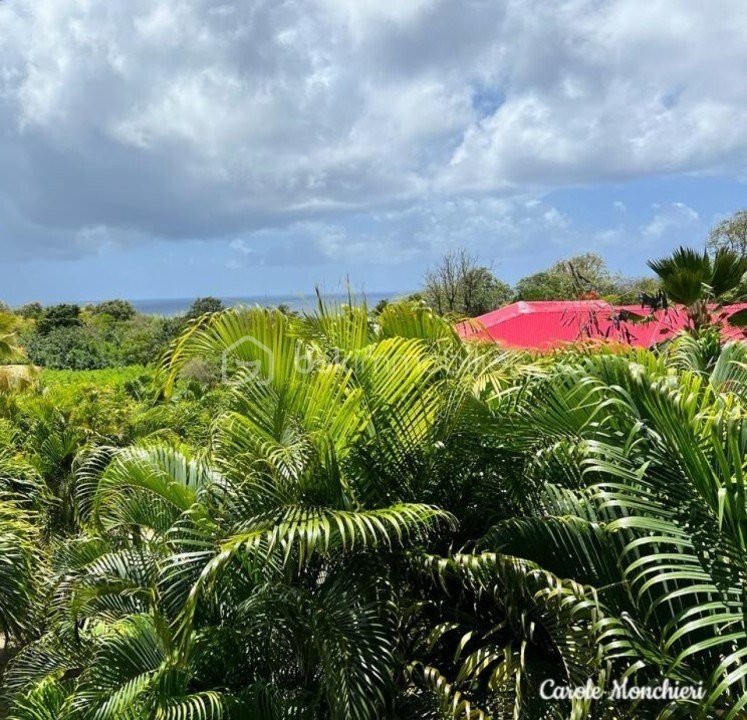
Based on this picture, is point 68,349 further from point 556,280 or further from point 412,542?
point 412,542

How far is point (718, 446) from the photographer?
208 centimetres

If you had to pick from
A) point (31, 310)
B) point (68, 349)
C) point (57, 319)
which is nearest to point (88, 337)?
point (68, 349)

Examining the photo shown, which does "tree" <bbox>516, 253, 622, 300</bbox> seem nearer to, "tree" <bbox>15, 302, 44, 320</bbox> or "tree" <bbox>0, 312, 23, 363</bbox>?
"tree" <bbox>0, 312, 23, 363</bbox>

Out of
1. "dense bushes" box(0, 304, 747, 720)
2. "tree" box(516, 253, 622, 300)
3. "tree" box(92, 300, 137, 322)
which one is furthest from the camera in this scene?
"tree" box(92, 300, 137, 322)

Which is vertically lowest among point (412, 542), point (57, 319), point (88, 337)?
point (412, 542)

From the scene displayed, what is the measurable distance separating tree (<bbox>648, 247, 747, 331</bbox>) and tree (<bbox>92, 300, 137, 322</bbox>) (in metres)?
56.0

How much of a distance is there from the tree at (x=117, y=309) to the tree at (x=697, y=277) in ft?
184

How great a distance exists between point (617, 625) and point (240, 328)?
2.04m

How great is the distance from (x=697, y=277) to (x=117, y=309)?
191ft

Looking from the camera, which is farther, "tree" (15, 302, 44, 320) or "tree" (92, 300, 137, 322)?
"tree" (92, 300, 137, 322)

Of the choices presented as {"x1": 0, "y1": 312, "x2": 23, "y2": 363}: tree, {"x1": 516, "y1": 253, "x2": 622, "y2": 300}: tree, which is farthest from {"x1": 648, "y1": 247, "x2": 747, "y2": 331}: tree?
{"x1": 516, "y1": 253, "x2": 622, "y2": 300}: tree

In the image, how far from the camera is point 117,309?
59656 millimetres

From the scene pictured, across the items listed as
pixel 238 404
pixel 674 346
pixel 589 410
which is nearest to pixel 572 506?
pixel 589 410

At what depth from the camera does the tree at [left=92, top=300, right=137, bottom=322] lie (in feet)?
193
